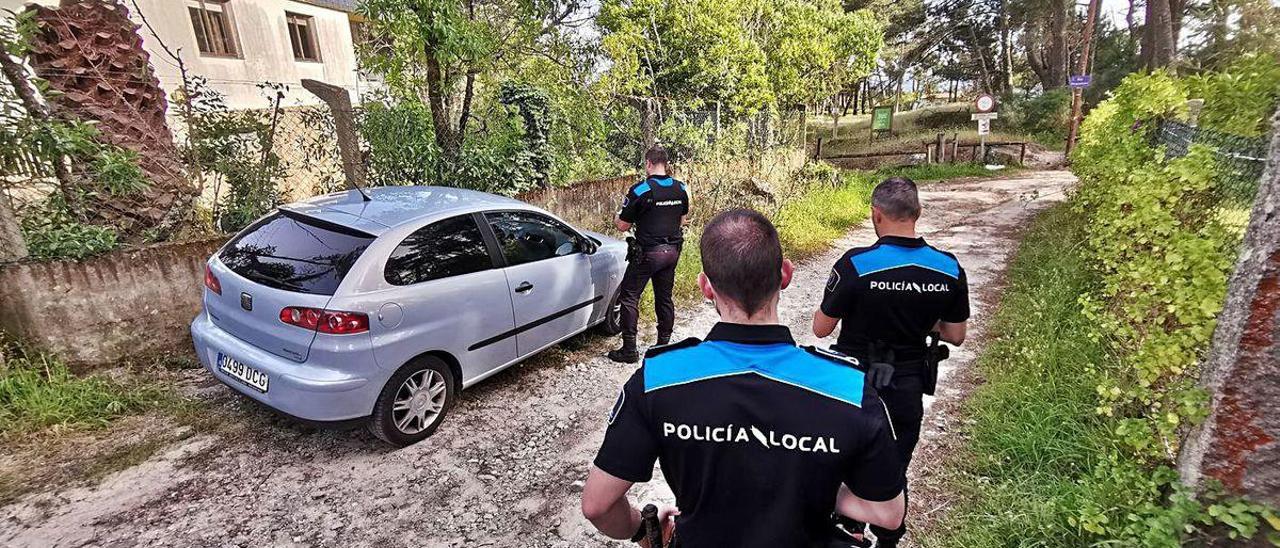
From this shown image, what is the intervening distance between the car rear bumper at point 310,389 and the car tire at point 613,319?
222 cm

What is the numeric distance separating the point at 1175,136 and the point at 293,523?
643cm

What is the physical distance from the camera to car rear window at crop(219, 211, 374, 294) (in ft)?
10.1

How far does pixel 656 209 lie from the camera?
441cm

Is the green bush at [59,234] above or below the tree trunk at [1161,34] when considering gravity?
below

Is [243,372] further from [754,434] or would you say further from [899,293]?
[899,293]

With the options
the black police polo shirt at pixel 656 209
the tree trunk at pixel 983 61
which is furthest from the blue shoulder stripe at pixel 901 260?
the tree trunk at pixel 983 61

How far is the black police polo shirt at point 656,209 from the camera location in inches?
173

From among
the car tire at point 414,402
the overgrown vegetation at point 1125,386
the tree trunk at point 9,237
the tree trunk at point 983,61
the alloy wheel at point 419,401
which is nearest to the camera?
the overgrown vegetation at point 1125,386

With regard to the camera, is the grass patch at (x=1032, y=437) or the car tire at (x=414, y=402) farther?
the car tire at (x=414, y=402)

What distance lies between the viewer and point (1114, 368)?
11.5 ft

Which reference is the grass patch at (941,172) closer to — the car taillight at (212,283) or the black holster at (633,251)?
the black holster at (633,251)

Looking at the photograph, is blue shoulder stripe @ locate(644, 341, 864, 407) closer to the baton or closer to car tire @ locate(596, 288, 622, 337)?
the baton

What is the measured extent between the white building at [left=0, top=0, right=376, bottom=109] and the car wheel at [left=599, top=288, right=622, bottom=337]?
8879 millimetres

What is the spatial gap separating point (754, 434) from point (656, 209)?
336 cm
